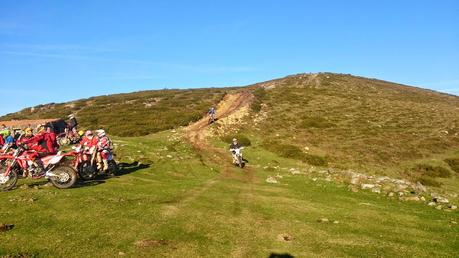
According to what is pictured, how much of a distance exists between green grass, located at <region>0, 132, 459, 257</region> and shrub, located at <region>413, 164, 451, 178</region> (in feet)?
55.4

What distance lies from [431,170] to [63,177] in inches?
1282

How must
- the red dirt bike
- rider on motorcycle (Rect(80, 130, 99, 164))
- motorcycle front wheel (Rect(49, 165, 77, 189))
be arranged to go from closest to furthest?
1. the red dirt bike
2. motorcycle front wheel (Rect(49, 165, 77, 189))
3. rider on motorcycle (Rect(80, 130, 99, 164))

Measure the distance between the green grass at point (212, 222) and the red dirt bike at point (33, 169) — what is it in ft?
3.27

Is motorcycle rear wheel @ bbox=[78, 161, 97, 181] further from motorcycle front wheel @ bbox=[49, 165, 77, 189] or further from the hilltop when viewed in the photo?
the hilltop

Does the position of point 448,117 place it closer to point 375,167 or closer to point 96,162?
point 375,167

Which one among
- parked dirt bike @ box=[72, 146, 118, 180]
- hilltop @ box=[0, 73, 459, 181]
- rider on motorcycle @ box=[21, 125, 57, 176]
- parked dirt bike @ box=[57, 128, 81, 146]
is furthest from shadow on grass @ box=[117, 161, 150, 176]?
hilltop @ box=[0, 73, 459, 181]

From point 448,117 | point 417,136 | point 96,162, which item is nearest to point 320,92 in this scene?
point 448,117

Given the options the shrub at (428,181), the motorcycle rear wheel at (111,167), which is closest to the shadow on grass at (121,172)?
the motorcycle rear wheel at (111,167)

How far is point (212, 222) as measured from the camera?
50.8ft

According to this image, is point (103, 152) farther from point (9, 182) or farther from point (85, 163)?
point (9, 182)

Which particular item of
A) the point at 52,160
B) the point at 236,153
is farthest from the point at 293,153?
the point at 52,160

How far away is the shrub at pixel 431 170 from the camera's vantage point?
37094 mm

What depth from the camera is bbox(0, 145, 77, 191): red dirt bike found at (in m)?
19.8

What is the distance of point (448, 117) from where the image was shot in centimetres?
6544
